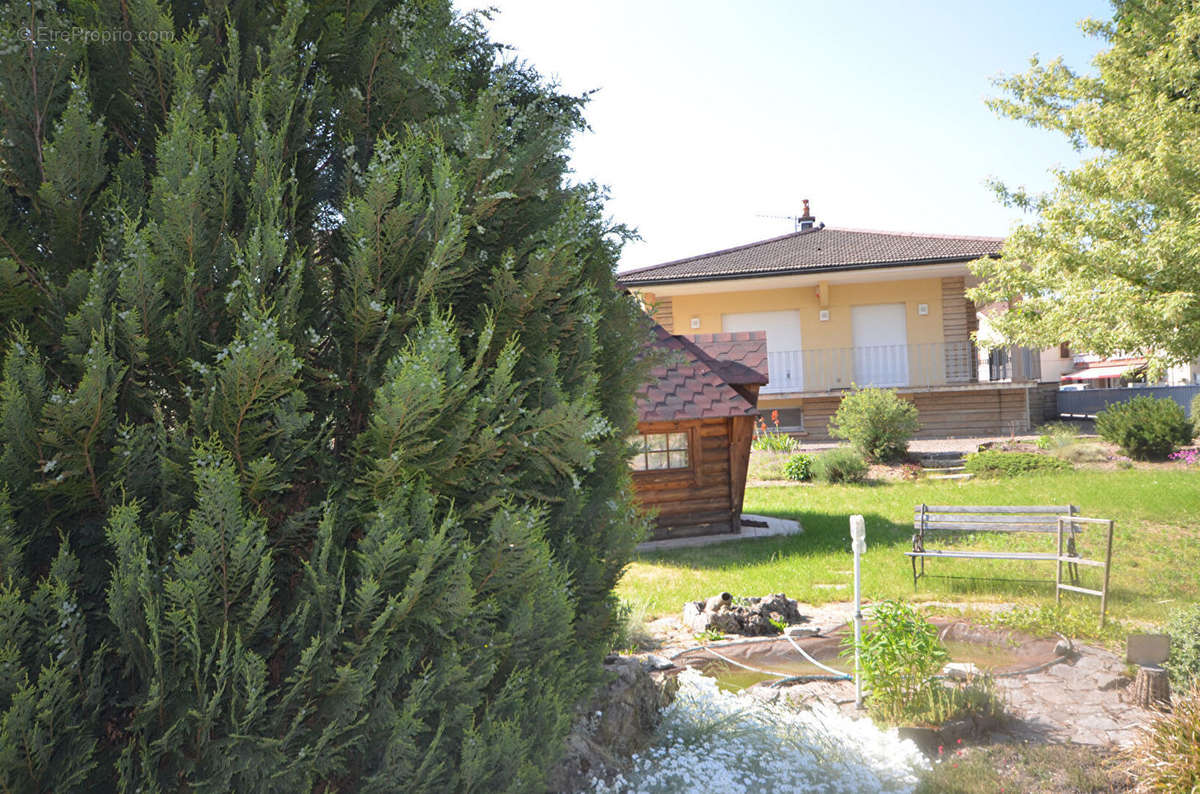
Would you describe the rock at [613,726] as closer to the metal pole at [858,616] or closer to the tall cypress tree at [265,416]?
the tall cypress tree at [265,416]

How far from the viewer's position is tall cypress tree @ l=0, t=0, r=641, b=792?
2.10 metres

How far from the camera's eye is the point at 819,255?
1001 inches

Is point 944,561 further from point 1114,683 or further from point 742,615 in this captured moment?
point 1114,683

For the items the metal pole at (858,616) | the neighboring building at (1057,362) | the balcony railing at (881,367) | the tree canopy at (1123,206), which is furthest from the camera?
the neighboring building at (1057,362)

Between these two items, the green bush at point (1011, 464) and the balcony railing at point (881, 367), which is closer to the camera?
the green bush at point (1011, 464)

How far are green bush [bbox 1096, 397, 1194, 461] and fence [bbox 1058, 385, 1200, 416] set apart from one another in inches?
369

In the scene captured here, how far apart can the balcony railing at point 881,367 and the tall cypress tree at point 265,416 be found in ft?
73.9

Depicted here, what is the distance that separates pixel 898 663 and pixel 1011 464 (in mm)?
13976

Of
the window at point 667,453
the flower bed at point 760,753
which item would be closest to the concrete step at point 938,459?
the window at point 667,453

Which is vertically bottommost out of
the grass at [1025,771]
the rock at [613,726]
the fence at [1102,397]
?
the grass at [1025,771]

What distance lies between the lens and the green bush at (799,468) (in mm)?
18594

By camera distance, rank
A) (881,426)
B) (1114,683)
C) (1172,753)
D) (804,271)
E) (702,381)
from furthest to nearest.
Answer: (804,271), (881,426), (702,381), (1114,683), (1172,753)

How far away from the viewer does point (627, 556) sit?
3455 mm

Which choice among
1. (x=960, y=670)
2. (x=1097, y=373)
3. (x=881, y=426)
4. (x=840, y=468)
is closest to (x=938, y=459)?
(x=881, y=426)
